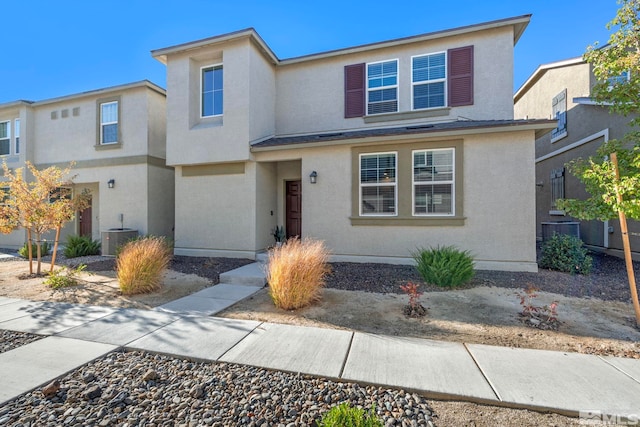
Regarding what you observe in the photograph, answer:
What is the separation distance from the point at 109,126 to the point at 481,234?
14.4 m

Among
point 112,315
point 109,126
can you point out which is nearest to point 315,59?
point 109,126

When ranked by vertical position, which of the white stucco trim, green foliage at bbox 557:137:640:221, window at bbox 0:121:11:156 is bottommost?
green foliage at bbox 557:137:640:221

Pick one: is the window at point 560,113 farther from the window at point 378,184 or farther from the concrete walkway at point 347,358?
the concrete walkway at point 347,358

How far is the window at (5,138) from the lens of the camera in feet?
44.0

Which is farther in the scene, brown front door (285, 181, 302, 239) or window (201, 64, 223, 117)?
brown front door (285, 181, 302, 239)

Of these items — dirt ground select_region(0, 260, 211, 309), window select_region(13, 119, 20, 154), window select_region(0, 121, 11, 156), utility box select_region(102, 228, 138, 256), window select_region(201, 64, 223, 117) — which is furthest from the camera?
window select_region(0, 121, 11, 156)

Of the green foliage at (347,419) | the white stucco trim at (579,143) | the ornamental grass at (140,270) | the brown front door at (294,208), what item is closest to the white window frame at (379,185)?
the brown front door at (294,208)

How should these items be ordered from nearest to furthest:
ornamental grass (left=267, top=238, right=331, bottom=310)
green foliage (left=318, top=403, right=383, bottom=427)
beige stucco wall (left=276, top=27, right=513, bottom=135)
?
green foliage (left=318, top=403, right=383, bottom=427), ornamental grass (left=267, top=238, right=331, bottom=310), beige stucco wall (left=276, top=27, right=513, bottom=135)

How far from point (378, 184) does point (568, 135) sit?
9219 millimetres

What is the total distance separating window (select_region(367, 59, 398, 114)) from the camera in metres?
9.77

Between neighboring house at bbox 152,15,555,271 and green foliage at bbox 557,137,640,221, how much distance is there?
8.65 feet

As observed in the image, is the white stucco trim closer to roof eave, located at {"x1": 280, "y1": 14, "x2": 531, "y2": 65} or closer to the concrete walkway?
roof eave, located at {"x1": 280, "y1": 14, "x2": 531, "y2": 65}

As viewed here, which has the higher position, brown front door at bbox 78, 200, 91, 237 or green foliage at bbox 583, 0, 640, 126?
green foliage at bbox 583, 0, 640, 126

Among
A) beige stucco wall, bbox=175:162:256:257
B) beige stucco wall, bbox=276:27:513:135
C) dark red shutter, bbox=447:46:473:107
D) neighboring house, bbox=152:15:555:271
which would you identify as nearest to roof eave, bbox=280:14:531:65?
neighboring house, bbox=152:15:555:271
